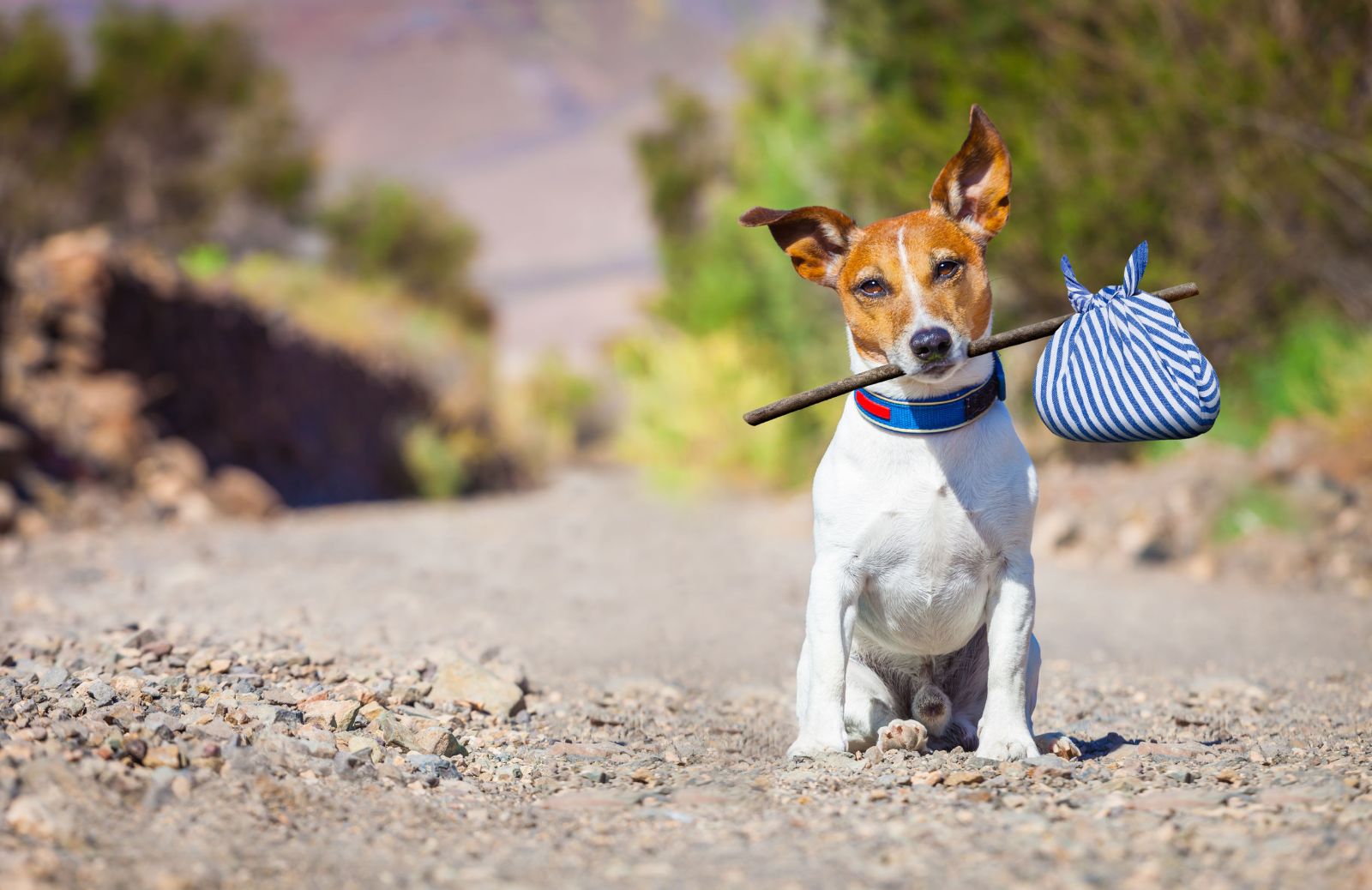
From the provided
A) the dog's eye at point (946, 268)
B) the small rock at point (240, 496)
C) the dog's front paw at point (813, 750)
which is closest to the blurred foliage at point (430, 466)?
the small rock at point (240, 496)

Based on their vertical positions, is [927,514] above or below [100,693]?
above

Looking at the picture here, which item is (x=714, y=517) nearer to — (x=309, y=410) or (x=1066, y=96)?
(x=1066, y=96)

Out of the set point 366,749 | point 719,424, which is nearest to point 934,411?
point 366,749

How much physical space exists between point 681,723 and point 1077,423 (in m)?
1.74

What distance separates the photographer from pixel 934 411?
10.7 feet

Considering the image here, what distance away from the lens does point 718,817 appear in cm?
277

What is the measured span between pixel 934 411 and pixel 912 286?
0.33 metres

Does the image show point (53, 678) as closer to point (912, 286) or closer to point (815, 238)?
point (815, 238)

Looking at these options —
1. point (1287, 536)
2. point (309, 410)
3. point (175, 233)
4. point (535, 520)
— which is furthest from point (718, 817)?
point (175, 233)

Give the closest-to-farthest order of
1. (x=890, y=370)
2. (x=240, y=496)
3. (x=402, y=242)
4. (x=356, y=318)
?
(x=890, y=370)
(x=240, y=496)
(x=356, y=318)
(x=402, y=242)

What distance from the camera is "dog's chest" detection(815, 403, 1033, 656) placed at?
323cm

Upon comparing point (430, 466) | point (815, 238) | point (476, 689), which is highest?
point (430, 466)

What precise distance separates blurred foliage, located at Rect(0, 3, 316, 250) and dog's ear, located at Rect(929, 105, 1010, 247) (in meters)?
25.3

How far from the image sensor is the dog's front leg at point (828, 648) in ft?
10.7
